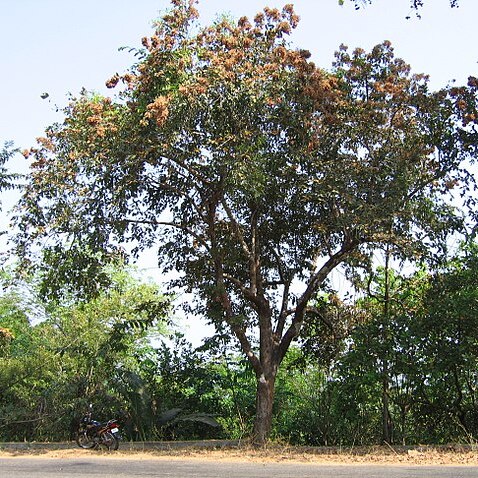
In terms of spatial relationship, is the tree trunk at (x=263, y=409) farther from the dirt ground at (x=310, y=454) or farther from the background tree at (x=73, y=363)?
the background tree at (x=73, y=363)

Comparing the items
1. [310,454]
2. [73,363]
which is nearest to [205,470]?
[310,454]

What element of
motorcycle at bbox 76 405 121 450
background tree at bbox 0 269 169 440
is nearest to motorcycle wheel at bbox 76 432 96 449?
motorcycle at bbox 76 405 121 450

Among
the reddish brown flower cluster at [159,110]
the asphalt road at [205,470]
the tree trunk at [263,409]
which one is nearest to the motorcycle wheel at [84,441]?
the asphalt road at [205,470]

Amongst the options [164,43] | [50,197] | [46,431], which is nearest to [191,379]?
[46,431]

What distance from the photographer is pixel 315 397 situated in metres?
15.1

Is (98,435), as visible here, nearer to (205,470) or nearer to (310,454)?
(310,454)

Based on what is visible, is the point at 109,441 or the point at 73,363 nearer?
the point at 109,441

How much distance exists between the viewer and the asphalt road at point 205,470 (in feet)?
26.6

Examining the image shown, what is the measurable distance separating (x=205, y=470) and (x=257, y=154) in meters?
5.54

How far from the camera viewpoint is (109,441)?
13.0 m

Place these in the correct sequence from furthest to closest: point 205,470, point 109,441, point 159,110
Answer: point 109,441, point 159,110, point 205,470

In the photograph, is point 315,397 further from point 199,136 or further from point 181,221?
point 199,136

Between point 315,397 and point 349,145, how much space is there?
232 inches

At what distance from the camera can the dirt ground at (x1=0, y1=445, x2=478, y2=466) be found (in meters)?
9.98
